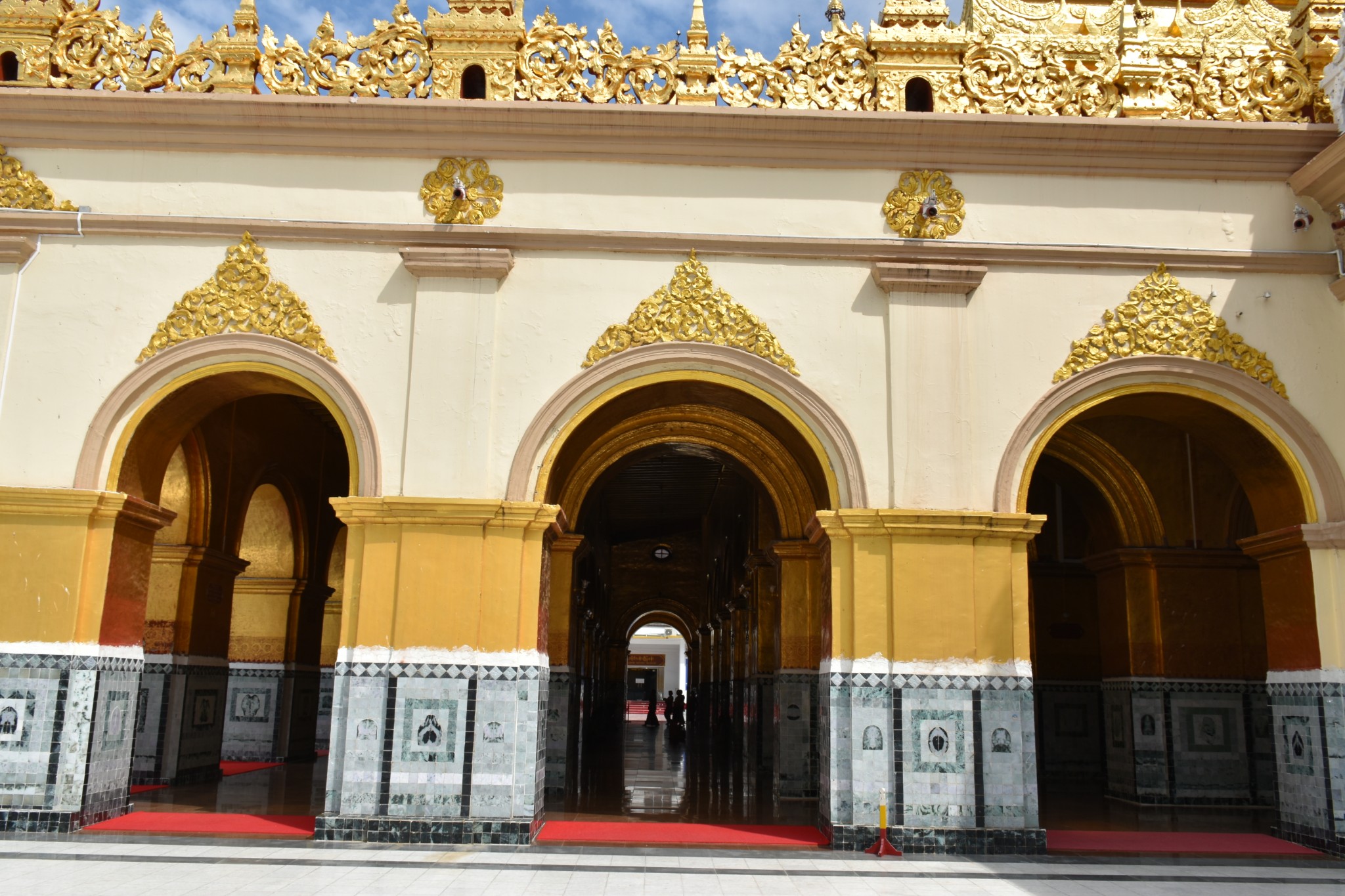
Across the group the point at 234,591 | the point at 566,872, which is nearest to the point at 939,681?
the point at 566,872

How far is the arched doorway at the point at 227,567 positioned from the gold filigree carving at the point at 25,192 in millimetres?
1722

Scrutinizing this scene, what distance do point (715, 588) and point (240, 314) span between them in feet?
55.5

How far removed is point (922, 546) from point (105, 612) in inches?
262

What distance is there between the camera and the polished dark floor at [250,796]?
982cm

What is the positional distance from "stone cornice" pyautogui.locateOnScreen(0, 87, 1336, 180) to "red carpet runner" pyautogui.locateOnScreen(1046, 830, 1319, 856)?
5.62 meters

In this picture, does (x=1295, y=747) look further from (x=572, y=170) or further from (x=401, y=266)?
(x=401, y=266)

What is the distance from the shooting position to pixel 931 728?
855cm

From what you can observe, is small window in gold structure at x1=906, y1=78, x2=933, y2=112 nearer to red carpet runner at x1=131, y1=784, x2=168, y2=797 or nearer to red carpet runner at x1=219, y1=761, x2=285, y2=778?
red carpet runner at x1=131, y1=784, x2=168, y2=797

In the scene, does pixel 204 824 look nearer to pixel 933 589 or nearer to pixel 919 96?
pixel 933 589

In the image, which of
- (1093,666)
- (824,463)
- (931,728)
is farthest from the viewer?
(1093,666)

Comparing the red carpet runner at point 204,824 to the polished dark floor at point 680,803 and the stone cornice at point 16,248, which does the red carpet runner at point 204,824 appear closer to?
the polished dark floor at point 680,803

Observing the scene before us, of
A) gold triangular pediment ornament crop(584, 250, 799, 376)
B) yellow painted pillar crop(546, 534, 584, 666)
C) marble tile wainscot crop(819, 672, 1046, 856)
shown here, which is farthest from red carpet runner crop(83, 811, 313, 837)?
gold triangular pediment ornament crop(584, 250, 799, 376)

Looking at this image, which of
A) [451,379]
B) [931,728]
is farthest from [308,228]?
[931,728]

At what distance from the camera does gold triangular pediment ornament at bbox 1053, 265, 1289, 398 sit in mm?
9211
